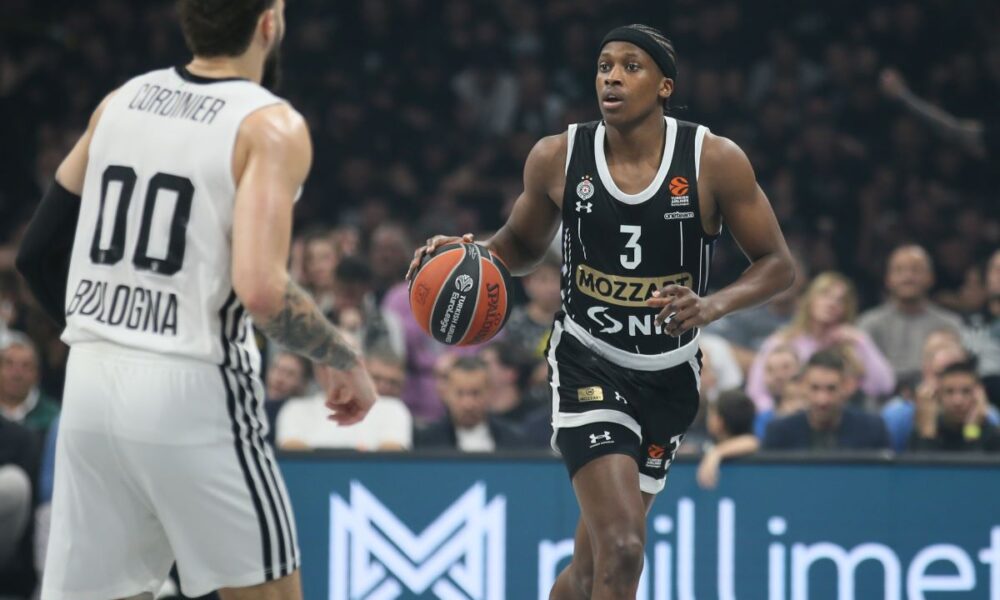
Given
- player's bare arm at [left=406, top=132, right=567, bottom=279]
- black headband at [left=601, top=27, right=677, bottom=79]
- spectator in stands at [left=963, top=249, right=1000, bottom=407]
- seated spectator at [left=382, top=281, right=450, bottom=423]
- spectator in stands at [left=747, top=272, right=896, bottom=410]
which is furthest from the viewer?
seated spectator at [left=382, top=281, right=450, bottom=423]

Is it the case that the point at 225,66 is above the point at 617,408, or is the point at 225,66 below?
above

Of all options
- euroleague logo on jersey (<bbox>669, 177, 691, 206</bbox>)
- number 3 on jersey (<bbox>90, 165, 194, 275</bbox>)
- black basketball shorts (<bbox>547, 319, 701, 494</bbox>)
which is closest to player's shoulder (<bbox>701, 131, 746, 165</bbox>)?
euroleague logo on jersey (<bbox>669, 177, 691, 206</bbox>)

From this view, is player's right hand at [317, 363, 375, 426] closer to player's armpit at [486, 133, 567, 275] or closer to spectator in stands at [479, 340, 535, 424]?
player's armpit at [486, 133, 567, 275]

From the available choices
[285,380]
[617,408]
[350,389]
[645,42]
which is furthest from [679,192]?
[285,380]

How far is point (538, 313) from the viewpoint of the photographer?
9.20m

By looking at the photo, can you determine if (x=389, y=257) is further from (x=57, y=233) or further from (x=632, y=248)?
(x=57, y=233)

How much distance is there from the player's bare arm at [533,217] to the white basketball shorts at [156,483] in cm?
186

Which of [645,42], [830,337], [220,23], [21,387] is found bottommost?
[21,387]

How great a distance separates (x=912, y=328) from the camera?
9609 mm

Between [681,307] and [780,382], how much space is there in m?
4.03

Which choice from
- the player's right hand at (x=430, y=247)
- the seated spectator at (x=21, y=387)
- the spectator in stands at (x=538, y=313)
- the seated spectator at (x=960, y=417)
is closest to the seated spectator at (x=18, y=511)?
the seated spectator at (x=21, y=387)

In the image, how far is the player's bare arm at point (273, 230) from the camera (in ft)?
11.6

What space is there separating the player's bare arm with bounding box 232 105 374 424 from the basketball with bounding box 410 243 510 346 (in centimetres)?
162

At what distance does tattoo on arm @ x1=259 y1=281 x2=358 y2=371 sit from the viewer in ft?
11.9
